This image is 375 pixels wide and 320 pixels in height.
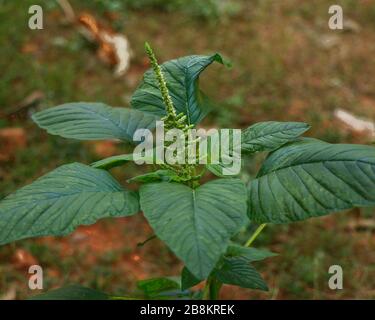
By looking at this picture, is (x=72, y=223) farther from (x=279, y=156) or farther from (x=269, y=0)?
(x=269, y=0)

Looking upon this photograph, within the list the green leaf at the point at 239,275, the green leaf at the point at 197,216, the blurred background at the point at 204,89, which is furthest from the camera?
the blurred background at the point at 204,89

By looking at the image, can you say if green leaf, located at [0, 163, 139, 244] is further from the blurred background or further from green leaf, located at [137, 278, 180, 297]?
the blurred background

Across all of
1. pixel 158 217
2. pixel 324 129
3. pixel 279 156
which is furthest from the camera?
pixel 324 129

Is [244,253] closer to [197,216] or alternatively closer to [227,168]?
[227,168]

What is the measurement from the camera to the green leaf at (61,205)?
4.12 ft

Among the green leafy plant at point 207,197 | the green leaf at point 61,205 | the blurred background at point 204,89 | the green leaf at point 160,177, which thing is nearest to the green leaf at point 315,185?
the green leafy plant at point 207,197

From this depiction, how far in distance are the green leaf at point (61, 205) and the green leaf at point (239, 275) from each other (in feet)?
1.09

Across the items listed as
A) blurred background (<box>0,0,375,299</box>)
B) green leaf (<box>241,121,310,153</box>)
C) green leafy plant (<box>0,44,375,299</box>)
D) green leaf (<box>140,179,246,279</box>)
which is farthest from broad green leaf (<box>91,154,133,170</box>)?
blurred background (<box>0,0,375,299</box>)

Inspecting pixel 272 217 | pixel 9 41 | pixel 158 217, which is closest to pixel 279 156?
pixel 272 217

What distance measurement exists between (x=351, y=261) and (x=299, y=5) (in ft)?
7.99

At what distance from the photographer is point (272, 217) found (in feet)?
4.29

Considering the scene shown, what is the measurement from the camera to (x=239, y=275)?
1557mm

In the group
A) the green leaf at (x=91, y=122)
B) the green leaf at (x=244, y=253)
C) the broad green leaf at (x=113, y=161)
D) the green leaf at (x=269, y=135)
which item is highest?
the green leaf at (x=91, y=122)

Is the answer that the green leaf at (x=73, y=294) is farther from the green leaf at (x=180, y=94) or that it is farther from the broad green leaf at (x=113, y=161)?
the green leaf at (x=180, y=94)
